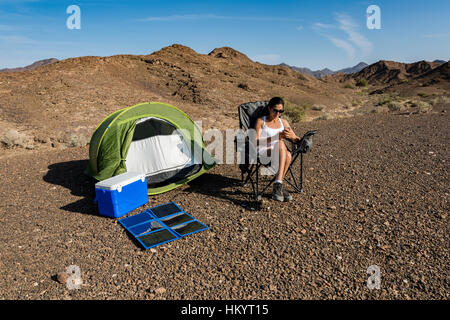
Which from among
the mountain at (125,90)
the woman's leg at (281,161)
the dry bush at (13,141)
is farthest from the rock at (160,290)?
the mountain at (125,90)

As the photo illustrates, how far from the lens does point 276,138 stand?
4578 mm

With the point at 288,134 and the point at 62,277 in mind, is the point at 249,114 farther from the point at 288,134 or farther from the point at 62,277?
the point at 62,277

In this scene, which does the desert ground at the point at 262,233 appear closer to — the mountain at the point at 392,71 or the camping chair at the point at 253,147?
the camping chair at the point at 253,147

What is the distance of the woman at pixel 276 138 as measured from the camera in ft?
13.8

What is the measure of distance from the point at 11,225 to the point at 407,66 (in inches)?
3541

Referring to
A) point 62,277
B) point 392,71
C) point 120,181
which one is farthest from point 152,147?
point 392,71

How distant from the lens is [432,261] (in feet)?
9.47

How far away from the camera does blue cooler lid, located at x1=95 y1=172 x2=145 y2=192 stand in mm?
3977

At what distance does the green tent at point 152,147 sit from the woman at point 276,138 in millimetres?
1401

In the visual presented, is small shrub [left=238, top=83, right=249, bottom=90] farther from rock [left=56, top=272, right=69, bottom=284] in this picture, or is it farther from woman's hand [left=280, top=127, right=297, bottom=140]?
rock [left=56, top=272, right=69, bottom=284]

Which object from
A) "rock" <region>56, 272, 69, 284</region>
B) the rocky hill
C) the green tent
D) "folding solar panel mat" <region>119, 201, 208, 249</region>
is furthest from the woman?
the rocky hill

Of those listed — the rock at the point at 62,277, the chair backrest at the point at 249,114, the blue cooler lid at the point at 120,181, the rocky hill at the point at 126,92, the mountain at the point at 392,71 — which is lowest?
the rock at the point at 62,277

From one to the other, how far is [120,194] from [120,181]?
18 centimetres
